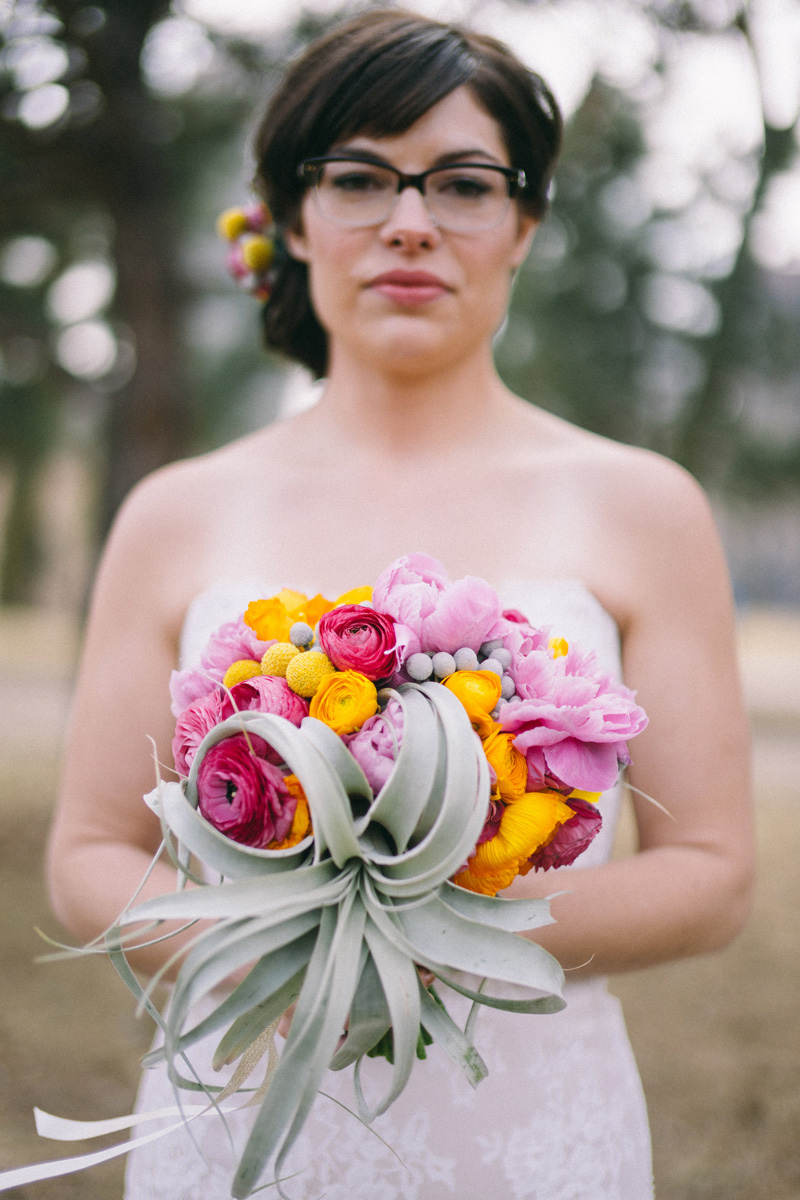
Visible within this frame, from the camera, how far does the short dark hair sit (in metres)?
1.85

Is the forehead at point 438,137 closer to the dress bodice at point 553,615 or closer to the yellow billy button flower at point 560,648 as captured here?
the dress bodice at point 553,615

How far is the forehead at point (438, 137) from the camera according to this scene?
1.87 metres

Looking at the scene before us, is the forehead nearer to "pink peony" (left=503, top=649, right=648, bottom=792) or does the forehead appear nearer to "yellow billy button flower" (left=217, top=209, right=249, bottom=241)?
"yellow billy button flower" (left=217, top=209, right=249, bottom=241)

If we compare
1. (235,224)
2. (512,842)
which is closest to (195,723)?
(512,842)

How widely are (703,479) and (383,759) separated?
5.84 meters

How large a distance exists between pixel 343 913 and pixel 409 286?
1.21 meters

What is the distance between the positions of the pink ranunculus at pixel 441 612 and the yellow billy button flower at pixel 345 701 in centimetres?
8

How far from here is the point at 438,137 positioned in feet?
6.13

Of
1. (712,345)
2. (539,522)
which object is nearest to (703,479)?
(712,345)

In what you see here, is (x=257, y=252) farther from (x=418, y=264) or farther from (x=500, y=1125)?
(x=500, y=1125)

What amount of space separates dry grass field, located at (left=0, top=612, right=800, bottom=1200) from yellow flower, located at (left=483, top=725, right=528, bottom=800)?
3686 millimetres

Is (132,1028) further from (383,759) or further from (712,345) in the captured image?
(712,345)

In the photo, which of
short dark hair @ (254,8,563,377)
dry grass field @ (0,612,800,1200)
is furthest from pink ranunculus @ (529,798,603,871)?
dry grass field @ (0,612,800,1200)

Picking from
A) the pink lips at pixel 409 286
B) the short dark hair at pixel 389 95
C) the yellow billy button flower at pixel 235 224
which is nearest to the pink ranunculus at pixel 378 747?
the pink lips at pixel 409 286
